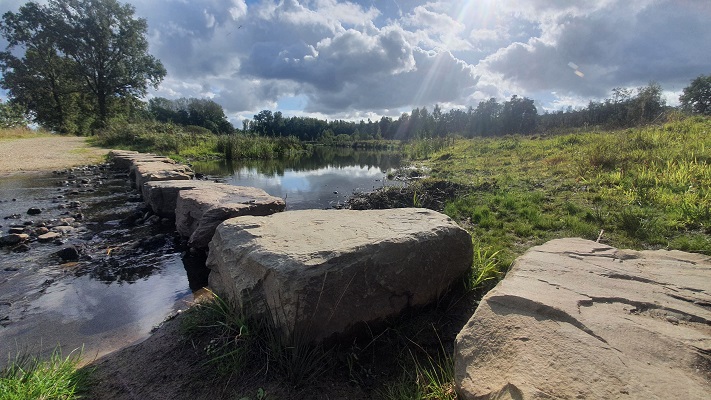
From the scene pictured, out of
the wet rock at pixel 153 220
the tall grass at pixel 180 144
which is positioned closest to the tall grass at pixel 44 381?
the wet rock at pixel 153 220

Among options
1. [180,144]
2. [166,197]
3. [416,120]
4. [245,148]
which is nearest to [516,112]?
[416,120]


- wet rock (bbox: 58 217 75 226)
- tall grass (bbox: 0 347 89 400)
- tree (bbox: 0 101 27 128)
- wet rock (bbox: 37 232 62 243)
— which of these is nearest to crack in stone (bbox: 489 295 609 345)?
tall grass (bbox: 0 347 89 400)

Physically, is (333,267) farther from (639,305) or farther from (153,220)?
(153,220)

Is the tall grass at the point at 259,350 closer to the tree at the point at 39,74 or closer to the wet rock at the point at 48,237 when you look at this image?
the wet rock at the point at 48,237

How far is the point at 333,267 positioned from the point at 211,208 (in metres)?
3.00

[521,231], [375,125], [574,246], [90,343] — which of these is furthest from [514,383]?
[375,125]

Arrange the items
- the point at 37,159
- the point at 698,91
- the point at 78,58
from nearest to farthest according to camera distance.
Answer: the point at 37,159 < the point at 78,58 < the point at 698,91

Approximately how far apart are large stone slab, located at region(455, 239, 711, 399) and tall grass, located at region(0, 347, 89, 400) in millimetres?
2573

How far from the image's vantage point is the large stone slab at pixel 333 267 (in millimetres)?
2455

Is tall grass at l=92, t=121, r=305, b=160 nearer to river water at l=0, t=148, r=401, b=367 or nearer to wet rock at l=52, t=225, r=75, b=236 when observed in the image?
river water at l=0, t=148, r=401, b=367

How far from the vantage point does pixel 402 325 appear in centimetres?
293

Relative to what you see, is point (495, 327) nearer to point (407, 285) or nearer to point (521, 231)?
point (407, 285)

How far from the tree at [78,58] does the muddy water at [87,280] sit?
33.4 metres

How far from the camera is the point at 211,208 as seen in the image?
188 inches
